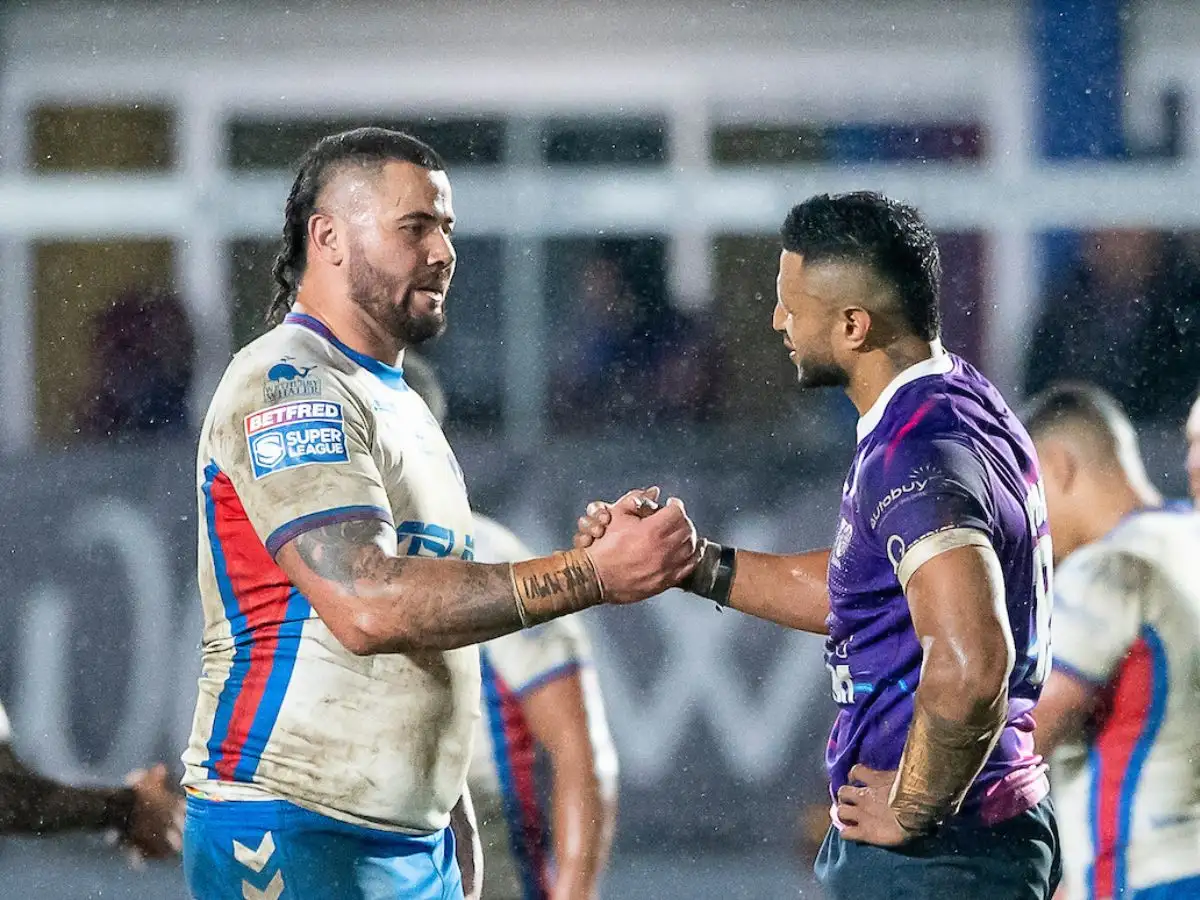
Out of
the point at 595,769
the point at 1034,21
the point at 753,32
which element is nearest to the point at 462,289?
the point at 753,32

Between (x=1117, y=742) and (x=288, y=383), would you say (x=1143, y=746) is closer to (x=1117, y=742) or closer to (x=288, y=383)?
(x=1117, y=742)

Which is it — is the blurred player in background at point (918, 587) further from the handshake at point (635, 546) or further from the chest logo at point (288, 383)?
the chest logo at point (288, 383)

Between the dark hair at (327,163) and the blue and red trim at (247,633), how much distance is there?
1.43 feet

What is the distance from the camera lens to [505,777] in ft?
11.3

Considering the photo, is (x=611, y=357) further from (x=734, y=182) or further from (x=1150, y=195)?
(x=1150, y=195)

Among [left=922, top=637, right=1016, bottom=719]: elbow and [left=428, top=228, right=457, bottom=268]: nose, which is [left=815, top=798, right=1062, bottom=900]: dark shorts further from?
[left=428, top=228, right=457, bottom=268]: nose

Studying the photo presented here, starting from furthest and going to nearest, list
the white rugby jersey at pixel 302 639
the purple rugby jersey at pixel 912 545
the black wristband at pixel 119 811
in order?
the black wristband at pixel 119 811
the white rugby jersey at pixel 302 639
the purple rugby jersey at pixel 912 545

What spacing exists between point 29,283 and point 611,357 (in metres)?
1.32

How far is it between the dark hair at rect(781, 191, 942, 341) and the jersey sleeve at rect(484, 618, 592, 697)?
51.3 inches

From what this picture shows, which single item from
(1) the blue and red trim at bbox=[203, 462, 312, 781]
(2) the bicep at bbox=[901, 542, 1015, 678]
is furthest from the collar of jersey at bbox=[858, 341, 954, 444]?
(1) the blue and red trim at bbox=[203, 462, 312, 781]

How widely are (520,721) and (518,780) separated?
0.14 meters

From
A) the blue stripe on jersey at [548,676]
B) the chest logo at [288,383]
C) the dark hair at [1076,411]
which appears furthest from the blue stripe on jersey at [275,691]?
the dark hair at [1076,411]

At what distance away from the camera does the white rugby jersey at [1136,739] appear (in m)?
3.20

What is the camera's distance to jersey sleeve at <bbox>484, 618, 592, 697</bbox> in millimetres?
3436
